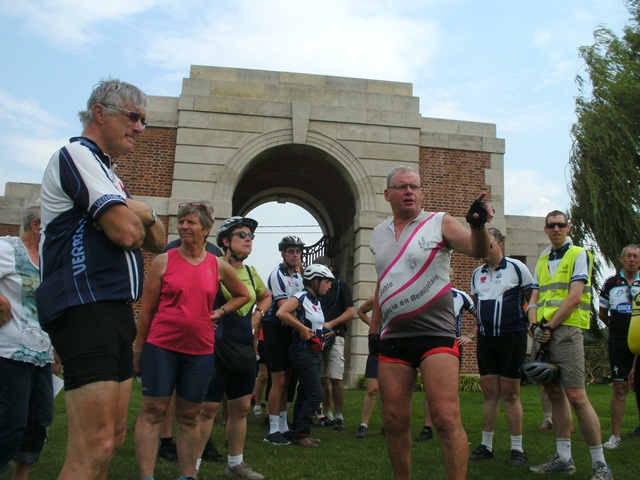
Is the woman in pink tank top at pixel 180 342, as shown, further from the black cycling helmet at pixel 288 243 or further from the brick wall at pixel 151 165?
the brick wall at pixel 151 165

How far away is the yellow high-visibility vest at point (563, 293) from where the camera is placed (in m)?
5.46

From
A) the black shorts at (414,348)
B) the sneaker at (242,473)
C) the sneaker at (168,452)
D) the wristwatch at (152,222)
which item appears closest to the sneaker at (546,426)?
the sneaker at (242,473)

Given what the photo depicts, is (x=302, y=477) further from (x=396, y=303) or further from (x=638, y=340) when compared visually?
(x=638, y=340)

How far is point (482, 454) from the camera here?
6125 millimetres

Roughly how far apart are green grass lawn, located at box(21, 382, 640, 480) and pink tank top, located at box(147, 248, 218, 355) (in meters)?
1.40

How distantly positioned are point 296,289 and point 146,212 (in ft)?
17.4

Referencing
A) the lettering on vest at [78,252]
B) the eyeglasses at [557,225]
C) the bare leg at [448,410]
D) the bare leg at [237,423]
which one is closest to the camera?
the lettering on vest at [78,252]

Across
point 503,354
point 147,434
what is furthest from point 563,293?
point 147,434

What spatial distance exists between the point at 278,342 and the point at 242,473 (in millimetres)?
2302

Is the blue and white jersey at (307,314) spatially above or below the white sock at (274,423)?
above

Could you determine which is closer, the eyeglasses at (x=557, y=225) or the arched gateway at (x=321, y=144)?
the eyeglasses at (x=557, y=225)

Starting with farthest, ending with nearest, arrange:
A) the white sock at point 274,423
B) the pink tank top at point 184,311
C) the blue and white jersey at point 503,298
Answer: the white sock at point 274,423, the blue and white jersey at point 503,298, the pink tank top at point 184,311

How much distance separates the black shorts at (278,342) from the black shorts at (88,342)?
4.65 m

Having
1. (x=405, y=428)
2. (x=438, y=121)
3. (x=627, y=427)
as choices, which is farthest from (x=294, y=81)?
(x=405, y=428)
